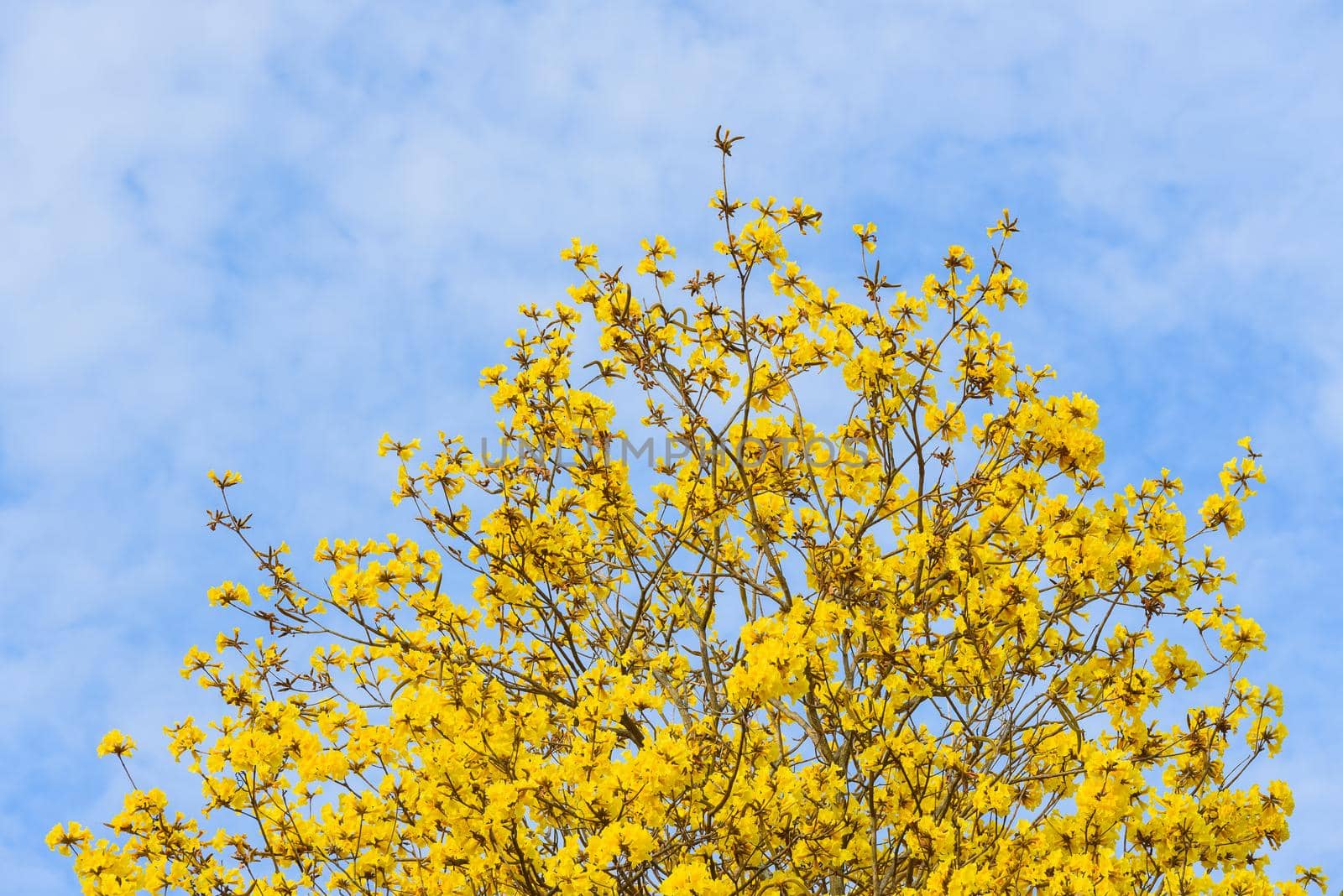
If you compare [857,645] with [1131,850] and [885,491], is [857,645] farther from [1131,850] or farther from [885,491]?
[1131,850]

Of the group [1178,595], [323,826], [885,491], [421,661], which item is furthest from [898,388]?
[323,826]

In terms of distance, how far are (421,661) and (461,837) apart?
0.95 m

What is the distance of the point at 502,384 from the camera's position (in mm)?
6266

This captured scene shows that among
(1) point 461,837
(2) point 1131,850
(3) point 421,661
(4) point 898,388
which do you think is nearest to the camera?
(1) point 461,837

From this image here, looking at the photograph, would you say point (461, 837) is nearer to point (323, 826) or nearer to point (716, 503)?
point (323, 826)

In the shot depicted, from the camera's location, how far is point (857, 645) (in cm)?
567

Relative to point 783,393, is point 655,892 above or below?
below

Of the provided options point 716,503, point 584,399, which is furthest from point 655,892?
point 584,399

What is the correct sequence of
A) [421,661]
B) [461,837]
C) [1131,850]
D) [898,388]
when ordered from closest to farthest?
1. [461,837]
2. [1131,850]
3. [421,661]
4. [898,388]

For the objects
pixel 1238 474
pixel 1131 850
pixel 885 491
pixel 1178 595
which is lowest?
pixel 1131 850

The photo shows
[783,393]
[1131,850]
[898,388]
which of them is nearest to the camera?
[1131,850]

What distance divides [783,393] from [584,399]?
1.01 metres

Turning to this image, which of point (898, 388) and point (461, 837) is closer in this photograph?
point (461, 837)

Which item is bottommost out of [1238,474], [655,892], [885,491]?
[655,892]
